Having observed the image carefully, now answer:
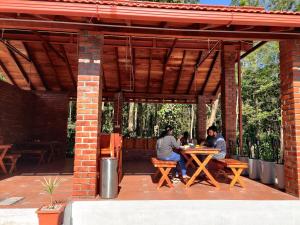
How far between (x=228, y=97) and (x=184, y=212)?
15.4 feet

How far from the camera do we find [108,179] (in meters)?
4.48

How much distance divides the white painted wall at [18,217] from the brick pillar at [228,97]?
5.67 meters

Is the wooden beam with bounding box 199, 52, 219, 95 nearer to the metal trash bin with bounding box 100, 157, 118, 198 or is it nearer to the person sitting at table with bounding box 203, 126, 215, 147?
the person sitting at table with bounding box 203, 126, 215, 147

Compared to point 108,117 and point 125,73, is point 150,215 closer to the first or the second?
point 125,73

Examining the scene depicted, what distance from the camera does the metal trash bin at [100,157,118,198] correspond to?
443 centimetres

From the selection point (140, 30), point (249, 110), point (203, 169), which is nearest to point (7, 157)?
point (140, 30)

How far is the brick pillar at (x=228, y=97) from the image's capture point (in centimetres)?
780

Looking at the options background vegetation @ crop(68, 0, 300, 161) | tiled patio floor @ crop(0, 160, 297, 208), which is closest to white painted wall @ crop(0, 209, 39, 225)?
tiled patio floor @ crop(0, 160, 297, 208)

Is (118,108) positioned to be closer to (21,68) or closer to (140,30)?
(21,68)

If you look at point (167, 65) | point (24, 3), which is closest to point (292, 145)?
point (24, 3)

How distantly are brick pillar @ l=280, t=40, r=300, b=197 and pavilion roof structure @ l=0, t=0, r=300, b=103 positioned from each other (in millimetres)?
343

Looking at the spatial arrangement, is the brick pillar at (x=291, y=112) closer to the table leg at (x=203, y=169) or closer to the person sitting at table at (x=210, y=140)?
the table leg at (x=203, y=169)

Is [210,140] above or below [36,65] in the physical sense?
below

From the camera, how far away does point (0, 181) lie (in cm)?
595
